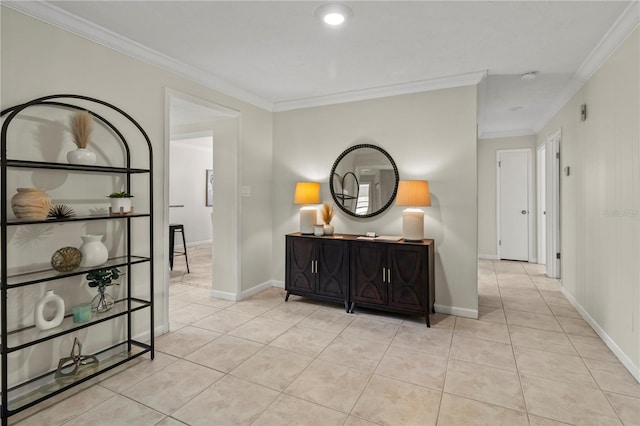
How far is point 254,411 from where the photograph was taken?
1.94 metres

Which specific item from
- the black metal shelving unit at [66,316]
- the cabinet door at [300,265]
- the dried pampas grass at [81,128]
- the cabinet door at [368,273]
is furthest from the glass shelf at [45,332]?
the cabinet door at [368,273]

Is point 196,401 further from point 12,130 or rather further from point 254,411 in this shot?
point 12,130

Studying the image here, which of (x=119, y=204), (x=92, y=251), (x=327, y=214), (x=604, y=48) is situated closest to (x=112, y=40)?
(x=119, y=204)

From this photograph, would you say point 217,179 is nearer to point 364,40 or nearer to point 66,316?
point 66,316

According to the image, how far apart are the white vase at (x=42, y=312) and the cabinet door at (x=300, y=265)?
2.20 metres

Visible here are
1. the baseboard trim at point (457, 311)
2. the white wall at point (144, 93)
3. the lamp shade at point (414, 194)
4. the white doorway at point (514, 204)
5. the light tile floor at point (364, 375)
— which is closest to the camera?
the light tile floor at point (364, 375)

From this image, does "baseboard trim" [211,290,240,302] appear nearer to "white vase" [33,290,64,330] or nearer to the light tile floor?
the light tile floor

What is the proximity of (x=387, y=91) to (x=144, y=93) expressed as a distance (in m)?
2.42

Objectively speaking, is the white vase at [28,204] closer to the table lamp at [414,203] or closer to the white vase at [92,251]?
the white vase at [92,251]

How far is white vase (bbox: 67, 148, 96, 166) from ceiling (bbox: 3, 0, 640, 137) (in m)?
0.88

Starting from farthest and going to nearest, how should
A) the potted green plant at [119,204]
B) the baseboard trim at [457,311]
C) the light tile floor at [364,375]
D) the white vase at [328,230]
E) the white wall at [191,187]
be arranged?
the white wall at [191,187], the white vase at [328,230], the baseboard trim at [457,311], the potted green plant at [119,204], the light tile floor at [364,375]

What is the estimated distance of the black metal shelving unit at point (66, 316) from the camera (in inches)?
69.3

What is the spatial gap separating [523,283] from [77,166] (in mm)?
5298

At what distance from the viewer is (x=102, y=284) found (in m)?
2.31
